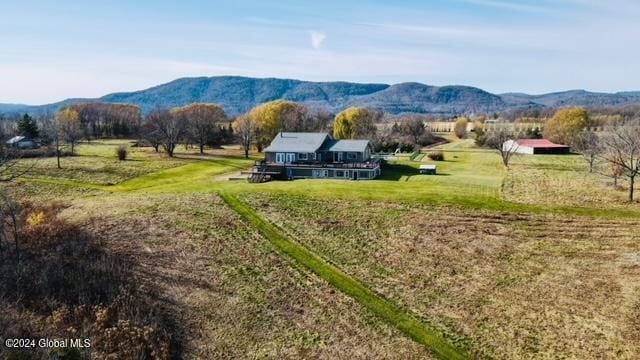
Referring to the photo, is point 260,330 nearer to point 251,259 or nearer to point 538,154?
point 251,259

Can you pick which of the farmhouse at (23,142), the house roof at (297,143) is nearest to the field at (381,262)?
the house roof at (297,143)

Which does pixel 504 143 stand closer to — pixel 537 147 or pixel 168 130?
pixel 537 147

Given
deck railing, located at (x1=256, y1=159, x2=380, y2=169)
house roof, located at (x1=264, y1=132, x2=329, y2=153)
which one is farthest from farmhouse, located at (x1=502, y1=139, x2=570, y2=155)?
house roof, located at (x1=264, y1=132, x2=329, y2=153)

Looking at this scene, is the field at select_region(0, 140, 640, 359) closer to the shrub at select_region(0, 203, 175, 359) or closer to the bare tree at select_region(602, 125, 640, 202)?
the shrub at select_region(0, 203, 175, 359)

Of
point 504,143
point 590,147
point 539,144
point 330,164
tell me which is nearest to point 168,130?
point 330,164

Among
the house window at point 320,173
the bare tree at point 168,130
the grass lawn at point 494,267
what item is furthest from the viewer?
the bare tree at point 168,130

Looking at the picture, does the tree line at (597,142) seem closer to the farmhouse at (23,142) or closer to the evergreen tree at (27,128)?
the farmhouse at (23,142)
